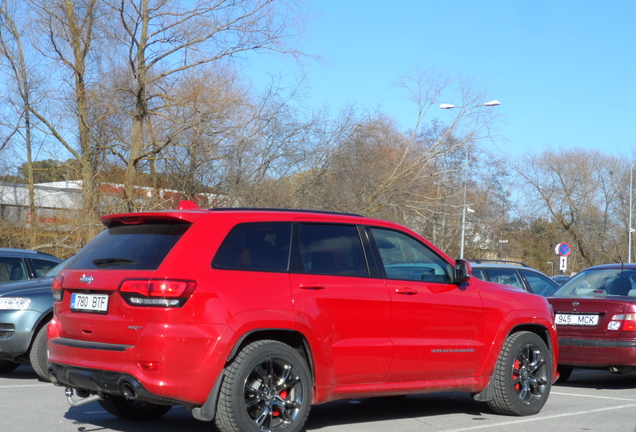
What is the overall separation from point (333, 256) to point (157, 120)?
14.1 metres

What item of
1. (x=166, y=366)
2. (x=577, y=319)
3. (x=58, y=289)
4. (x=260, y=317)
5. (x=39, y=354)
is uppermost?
(x=58, y=289)

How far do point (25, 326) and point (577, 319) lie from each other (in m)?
6.77

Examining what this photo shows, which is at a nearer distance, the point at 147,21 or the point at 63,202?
the point at 147,21

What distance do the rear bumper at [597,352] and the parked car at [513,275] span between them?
2.14m

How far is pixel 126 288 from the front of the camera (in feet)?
18.0

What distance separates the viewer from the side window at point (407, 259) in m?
6.79

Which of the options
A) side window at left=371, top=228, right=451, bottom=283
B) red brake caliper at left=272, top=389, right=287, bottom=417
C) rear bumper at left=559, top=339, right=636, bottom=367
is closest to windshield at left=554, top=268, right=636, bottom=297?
rear bumper at left=559, top=339, right=636, bottom=367

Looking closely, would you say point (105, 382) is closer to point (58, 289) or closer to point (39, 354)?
point (58, 289)

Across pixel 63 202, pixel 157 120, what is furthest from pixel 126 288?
pixel 63 202

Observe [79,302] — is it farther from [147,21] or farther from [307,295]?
[147,21]

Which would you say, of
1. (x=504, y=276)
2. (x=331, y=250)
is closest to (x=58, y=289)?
(x=331, y=250)

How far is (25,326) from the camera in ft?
31.3

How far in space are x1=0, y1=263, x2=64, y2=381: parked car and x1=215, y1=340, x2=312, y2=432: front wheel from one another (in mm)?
4621

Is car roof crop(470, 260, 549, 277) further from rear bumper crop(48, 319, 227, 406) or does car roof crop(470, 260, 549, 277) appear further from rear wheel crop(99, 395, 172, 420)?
rear bumper crop(48, 319, 227, 406)
